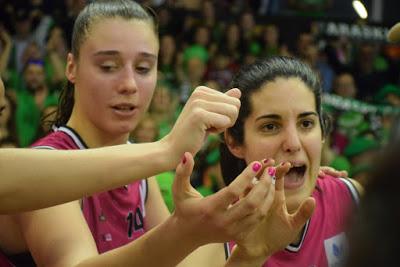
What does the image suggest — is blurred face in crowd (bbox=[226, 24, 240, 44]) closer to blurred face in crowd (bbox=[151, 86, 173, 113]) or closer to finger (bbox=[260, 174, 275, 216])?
blurred face in crowd (bbox=[151, 86, 173, 113])

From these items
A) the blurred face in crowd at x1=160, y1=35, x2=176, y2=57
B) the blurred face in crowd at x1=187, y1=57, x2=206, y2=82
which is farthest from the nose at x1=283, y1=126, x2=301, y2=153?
the blurred face in crowd at x1=160, y1=35, x2=176, y2=57

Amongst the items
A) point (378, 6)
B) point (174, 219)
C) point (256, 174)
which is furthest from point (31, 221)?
point (378, 6)

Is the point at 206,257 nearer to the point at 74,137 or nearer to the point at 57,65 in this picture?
the point at 74,137

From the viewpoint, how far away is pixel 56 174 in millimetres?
1637

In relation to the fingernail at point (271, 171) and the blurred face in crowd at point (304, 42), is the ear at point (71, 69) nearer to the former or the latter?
the fingernail at point (271, 171)

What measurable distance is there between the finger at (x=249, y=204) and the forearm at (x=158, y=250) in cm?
12

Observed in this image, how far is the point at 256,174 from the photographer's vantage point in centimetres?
169

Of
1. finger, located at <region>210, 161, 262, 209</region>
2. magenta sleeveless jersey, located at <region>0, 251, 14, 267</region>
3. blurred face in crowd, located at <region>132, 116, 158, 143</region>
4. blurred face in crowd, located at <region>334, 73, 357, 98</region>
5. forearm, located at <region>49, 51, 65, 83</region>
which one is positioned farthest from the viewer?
blurred face in crowd, located at <region>334, 73, 357, 98</region>

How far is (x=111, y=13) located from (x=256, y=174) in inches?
48.3

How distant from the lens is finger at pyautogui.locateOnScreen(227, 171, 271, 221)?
1639mm

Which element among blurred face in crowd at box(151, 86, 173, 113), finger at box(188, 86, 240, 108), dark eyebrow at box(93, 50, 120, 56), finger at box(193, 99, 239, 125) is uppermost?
blurred face in crowd at box(151, 86, 173, 113)

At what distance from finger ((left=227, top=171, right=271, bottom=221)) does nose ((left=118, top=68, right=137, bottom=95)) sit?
1077mm

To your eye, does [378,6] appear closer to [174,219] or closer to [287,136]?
[287,136]

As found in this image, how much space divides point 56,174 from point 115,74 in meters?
1.06
